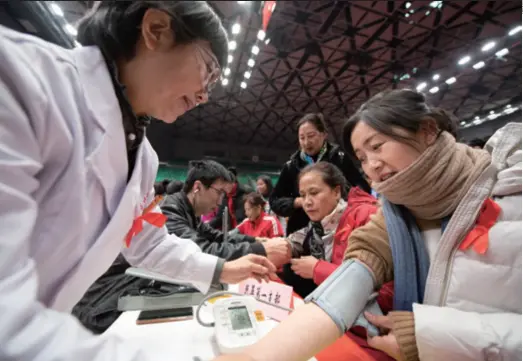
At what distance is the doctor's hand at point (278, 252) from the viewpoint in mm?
1229

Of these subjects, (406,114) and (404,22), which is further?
(404,22)

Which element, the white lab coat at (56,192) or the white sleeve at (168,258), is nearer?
the white lab coat at (56,192)

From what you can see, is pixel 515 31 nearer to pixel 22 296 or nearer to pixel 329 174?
pixel 329 174

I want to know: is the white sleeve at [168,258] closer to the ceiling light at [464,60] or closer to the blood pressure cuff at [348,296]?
the blood pressure cuff at [348,296]

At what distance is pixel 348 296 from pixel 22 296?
64cm

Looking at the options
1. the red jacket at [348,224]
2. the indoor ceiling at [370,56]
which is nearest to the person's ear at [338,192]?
the red jacket at [348,224]

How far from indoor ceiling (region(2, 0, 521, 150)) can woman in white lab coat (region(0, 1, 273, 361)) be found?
112cm

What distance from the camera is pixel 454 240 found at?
62 cm

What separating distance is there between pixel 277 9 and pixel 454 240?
163 inches

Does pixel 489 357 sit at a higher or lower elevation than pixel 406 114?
lower

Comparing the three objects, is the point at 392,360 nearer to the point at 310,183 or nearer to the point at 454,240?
the point at 454,240

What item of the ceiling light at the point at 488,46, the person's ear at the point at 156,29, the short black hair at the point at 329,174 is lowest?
the short black hair at the point at 329,174

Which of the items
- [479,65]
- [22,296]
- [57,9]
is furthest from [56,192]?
[479,65]

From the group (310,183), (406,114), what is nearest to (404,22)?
(310,183)
